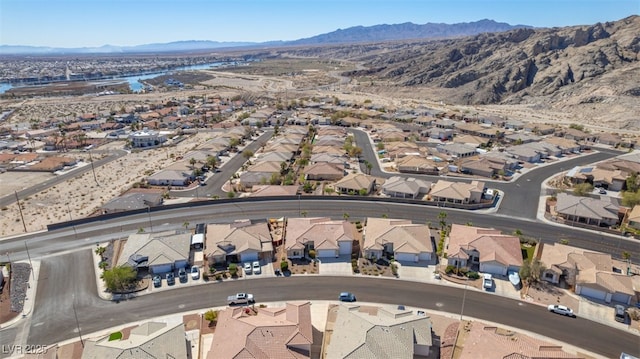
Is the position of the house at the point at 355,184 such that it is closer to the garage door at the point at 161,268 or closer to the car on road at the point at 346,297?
the car on road at the point at 346,297

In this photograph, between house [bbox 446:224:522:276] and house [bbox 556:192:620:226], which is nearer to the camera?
house [bbox 446:224:522:276]

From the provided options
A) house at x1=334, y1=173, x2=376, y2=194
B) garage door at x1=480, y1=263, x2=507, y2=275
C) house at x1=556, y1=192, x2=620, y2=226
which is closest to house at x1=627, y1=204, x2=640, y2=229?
house at x1=556, y1=192, x2=620, y2=226

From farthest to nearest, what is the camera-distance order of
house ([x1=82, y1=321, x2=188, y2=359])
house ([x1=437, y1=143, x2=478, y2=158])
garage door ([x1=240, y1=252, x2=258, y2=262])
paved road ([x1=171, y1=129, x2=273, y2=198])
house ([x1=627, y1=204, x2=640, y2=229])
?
house ([x1=437, y1=143, x2=478, y2=158]) < paved road ([x1=171, y1=129, x2=273, y2=198]) < house ([x1=627, y1=204, x2=640, y2=229]) < garage door ([x1=240, y1=252, x2=258, y2=262]) < house ([x1=82, y1=321, x2=188, y2=359])

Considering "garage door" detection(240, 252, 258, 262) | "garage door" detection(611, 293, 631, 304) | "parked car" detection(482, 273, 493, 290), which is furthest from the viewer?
"garage door" detection(240, 252, 258, 262)

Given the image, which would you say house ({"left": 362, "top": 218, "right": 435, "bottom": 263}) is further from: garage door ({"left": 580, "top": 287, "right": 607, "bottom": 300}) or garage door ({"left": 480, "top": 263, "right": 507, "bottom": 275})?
garage door ({"left": 580, "top": 287, "right": 607, "bottom": 300})

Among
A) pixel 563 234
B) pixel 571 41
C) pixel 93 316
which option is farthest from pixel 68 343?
pixel 571 41

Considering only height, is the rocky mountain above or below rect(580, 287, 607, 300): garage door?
above
